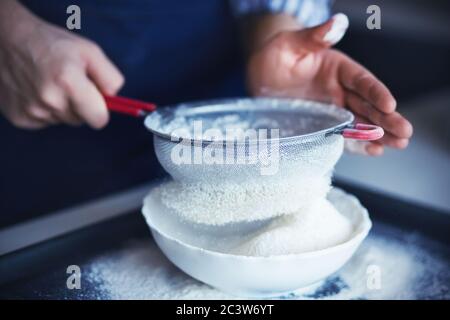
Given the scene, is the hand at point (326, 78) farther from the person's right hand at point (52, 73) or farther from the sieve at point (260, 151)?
the person's right hand at point (52, 73)

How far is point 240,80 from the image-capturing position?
1145 mm

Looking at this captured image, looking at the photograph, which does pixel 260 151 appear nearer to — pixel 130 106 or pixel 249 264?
pixel 249 264

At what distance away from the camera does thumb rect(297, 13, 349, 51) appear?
0.63 metres

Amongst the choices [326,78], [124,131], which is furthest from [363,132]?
[124,131]

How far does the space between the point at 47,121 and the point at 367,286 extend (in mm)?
534

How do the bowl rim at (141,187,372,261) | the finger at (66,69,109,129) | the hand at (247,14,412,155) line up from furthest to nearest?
the finger at (66,69,109,129) < the hand at (247,14,412,155) < the bowl rim at (141,187,372,261)

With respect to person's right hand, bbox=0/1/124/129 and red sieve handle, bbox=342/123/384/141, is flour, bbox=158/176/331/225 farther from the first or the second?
person's right hand, bbox=0/1/124/129

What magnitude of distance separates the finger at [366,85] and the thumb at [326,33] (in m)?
0.04

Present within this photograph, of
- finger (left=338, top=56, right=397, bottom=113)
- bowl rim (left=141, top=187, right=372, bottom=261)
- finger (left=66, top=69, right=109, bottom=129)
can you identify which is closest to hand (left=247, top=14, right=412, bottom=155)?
finger (left=338, top=56, right=397, bottom=113)

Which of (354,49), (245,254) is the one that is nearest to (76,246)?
(245,254)

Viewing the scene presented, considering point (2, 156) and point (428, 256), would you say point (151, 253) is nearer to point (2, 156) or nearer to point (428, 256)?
point (428, 256)

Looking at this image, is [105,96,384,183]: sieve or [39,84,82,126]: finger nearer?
[105,96,384,183]: sieve

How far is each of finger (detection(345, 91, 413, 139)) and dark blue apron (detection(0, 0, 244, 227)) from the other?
428mm

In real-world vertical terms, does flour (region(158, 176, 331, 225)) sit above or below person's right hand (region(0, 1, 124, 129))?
below
